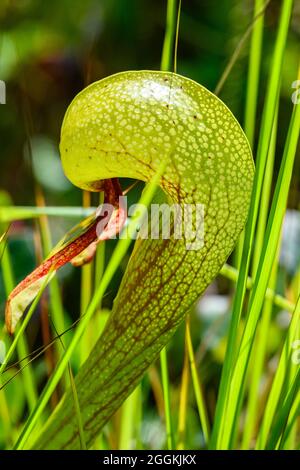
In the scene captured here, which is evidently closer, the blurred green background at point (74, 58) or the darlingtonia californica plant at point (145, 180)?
the darlingtonia californica plant at point (145, 180)

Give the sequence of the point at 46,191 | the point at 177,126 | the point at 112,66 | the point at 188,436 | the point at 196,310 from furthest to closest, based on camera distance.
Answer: the point at 46,191 < the point at 112,66 < the point at 196,310 < the point at 188,436 < the point at 177,126

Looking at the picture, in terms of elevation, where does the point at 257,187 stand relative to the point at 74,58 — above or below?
below

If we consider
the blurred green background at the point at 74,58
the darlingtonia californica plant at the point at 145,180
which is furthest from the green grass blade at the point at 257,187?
the blurred green background at the point at 74,58

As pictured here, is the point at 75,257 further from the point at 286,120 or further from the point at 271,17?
the point at 286,120

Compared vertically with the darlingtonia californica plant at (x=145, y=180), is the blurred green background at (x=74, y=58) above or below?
above

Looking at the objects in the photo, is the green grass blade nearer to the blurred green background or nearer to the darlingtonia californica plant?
the darlingtonia californica plant

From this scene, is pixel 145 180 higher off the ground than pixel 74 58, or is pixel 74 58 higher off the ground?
pixel 74 58

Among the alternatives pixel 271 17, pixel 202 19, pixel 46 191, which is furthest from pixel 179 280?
pixel 202 19

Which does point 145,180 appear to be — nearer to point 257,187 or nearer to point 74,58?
point 257,187

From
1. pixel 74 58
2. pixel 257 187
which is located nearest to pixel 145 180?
pixel 257 187

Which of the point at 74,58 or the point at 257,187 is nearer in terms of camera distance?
the point at 257,187

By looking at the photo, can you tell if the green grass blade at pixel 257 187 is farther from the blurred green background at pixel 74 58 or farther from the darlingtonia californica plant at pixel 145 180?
the blurred green background at pixel 74 58
